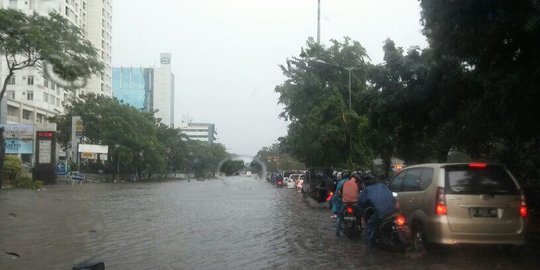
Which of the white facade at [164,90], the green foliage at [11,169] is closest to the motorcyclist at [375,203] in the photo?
the green foliage at [11,169]

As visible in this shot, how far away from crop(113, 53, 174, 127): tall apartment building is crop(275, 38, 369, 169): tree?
44270 mm

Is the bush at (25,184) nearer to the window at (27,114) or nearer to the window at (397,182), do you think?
the window at (397,182)

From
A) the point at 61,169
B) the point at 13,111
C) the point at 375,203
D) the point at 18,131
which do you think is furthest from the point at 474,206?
the point at 13,111

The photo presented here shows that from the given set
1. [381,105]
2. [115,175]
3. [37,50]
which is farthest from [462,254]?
[115,175]

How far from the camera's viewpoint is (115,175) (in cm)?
7575

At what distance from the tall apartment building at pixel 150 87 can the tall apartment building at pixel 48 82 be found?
3.92 metres

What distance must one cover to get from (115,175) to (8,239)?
216ft

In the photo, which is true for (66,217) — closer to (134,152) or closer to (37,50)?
(37,50)

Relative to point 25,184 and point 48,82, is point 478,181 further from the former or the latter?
point 48,82

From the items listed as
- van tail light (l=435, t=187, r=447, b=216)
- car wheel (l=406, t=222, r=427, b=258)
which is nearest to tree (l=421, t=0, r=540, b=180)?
van tail light (l=435, t=187, r=447, b=216)

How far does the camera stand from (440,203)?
8.69 m

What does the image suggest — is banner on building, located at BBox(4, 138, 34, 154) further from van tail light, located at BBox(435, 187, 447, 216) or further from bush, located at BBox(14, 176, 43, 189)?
van tail light, located at BBox(435, 187, 447, 216)

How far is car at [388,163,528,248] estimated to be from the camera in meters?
8.59

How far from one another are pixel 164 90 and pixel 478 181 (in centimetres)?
8418
